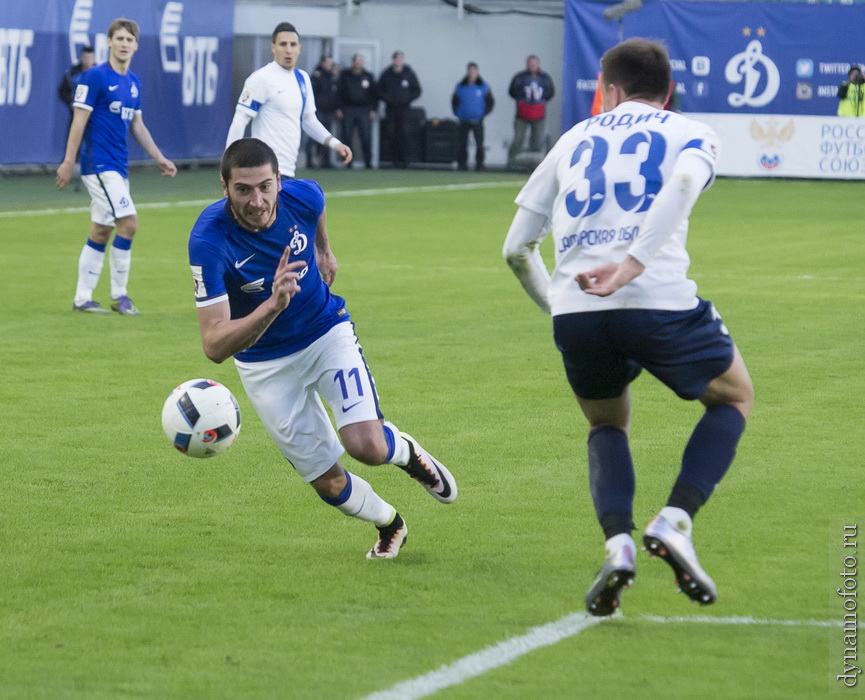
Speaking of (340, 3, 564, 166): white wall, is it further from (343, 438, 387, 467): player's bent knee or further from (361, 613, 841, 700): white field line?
(361, 613, 841, 700): white field line

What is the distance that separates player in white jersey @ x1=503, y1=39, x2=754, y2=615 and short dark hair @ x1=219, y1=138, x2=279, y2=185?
1000mm

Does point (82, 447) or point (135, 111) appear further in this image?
point (135, 111)

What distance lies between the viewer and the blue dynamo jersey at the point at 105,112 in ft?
38.8

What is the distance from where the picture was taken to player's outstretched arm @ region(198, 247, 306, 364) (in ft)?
15.7

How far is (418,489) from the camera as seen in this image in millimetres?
6641

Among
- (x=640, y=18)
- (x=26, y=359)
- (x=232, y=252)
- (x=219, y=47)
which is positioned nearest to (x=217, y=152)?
(x=219, y=47)

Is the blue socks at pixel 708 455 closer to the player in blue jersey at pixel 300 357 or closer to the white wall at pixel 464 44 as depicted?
the player in blue jersey at pixel 300 357

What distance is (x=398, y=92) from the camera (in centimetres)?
3156

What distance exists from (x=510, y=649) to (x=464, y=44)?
2999 centimetres

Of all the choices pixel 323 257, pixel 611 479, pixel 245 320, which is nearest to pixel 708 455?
pixel 611 479

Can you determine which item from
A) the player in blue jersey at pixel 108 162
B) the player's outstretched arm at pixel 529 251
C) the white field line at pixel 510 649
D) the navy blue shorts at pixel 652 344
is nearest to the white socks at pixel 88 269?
the player in blue jersey at pixel 108 162

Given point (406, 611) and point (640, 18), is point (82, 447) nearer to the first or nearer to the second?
point (406, 611)

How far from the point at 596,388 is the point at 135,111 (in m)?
8.09

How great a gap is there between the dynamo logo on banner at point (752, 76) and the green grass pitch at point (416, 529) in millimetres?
17930
